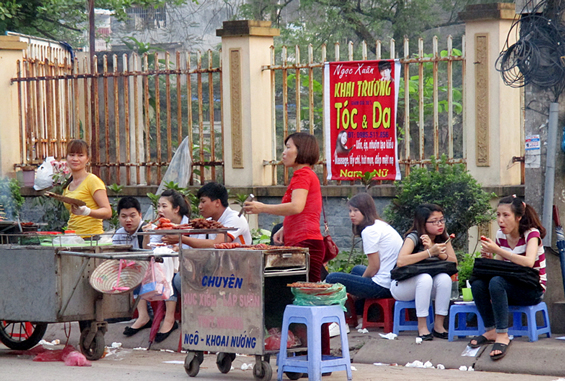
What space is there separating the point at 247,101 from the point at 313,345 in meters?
5.58

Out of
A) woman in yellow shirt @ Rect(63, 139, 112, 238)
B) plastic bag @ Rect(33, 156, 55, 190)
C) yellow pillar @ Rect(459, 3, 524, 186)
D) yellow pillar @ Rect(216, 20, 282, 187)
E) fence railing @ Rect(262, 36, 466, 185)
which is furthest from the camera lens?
plastic bag @ Rect(33, 156, 55, 190)

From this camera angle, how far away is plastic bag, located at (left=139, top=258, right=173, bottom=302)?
6.14 m

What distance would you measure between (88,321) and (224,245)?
1436 mm

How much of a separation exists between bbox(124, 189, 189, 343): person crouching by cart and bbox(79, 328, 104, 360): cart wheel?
2.65 feet

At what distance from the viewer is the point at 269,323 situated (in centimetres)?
600

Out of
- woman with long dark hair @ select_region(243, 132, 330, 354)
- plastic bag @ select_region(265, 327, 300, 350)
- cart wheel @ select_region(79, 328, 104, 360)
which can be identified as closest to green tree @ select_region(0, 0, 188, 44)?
cart wheel @ select_region(79, 328, 104, 360)

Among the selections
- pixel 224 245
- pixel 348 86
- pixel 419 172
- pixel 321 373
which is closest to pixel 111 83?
pixel 348 86

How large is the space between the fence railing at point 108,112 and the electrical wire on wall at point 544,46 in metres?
4.85

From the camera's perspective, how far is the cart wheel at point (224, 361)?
5915 millimetres

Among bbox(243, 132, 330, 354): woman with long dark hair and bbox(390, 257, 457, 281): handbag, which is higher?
bbox(243, 132, 330, 354): woman with long dark hair

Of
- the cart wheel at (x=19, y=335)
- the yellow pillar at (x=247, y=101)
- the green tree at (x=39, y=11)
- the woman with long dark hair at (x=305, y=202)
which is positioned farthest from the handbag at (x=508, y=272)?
the green tree at (x=39, y=11)

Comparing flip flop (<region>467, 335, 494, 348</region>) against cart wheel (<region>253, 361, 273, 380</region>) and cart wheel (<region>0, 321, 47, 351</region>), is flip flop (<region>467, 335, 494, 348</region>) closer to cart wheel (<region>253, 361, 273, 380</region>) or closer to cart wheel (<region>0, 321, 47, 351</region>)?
cart wheel (<region>253, 361, 273, 380</region>)

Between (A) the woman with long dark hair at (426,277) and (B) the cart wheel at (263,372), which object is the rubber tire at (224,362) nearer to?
(B) the cart wheel at (263,372)

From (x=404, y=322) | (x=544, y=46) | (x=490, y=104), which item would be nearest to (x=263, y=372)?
(x=404, y=322)
